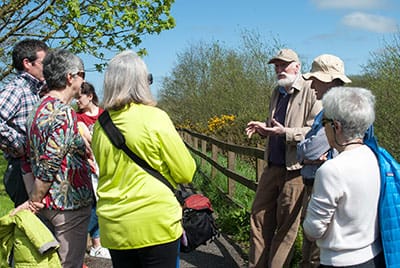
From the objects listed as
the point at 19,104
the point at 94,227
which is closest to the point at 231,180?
the point at 94,227

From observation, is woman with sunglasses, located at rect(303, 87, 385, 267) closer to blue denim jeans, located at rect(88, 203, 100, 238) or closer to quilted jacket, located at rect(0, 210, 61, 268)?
quilted jacket, located at rect(0, 210, 61, 268)

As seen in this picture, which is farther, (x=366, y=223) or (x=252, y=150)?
(x=252, y=150)

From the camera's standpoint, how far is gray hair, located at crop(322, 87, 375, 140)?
2842 millimetres

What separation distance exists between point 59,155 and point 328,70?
219cm

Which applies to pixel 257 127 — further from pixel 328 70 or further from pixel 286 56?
pixel 328 70

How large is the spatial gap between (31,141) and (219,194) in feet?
18.7

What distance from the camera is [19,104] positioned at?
4.10 metres

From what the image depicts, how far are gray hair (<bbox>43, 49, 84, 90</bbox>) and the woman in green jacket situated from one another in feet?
1.54

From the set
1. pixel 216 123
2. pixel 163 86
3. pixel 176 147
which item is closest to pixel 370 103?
pixel 176 147

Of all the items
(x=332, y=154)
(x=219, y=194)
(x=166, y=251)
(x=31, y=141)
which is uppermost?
(x=31, y=141)

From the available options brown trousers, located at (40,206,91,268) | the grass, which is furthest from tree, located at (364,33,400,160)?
brown trousers, located at (40,206,91,268)

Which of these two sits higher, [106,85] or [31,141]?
[106,85]

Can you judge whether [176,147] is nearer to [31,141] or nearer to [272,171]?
[31,141]

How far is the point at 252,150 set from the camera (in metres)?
6.42
